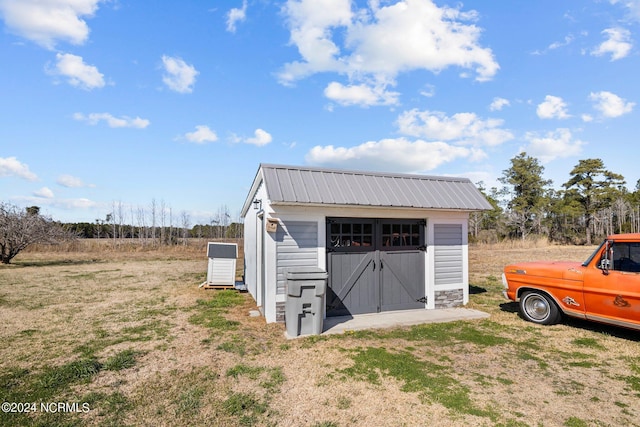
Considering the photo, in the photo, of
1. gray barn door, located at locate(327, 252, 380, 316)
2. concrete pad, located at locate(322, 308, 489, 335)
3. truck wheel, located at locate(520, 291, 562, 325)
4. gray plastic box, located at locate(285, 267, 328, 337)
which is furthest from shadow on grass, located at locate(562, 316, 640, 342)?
gray plastic box, located at locate(285, 267, 328, 337)

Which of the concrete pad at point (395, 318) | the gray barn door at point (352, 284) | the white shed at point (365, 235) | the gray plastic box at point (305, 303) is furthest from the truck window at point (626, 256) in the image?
the gray plastic box at point (305, 303)

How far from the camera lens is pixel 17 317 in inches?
271

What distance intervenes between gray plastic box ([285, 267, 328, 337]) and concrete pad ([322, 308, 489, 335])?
31cm

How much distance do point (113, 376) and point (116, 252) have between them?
21.7 metres

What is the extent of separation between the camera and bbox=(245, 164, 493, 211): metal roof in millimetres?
6379

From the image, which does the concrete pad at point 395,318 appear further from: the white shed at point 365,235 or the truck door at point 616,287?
the truck door at point 616,287

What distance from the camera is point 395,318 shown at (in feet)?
22.0

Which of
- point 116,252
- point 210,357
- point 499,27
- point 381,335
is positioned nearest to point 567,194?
point 499,27

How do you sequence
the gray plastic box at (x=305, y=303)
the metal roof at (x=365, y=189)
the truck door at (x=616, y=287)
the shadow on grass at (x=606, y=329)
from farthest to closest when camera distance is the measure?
1. the metal roof at (x=365, y=189)
2. the gray plastic box at (x=305, y=303)
3. the shadow on grass at (x=606, y=329)
4. the truck door at (x=616, y=287)

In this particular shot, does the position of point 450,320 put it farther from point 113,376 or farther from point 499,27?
point 499,27

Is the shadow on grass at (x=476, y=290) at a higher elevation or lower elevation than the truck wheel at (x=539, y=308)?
lower

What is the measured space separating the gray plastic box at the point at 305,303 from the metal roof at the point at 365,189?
1383 millimetres

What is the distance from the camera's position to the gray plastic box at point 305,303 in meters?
5.70

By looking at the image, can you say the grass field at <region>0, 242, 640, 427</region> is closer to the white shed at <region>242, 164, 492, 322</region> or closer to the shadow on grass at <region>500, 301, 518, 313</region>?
the shadow on grass at <region>500, 301, 518, 313</region>
